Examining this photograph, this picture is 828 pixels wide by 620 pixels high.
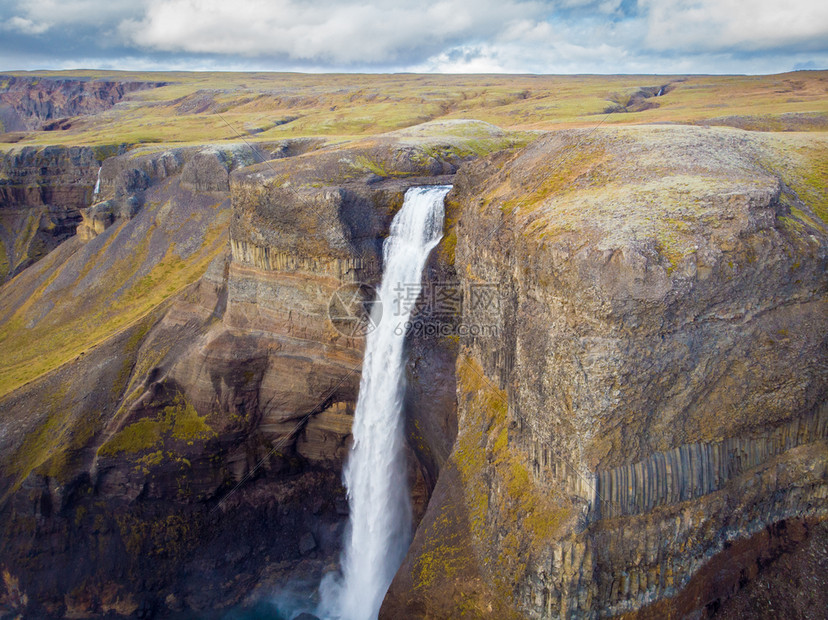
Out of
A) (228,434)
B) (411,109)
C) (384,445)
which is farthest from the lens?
(411,109)

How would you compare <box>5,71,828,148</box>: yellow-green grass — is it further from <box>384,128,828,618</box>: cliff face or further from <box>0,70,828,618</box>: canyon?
<box>384,128,828,618</box>: cliff face

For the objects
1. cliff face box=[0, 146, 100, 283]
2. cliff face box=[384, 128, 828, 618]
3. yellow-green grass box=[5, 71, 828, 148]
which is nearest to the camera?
cliff face box=[384, 128, 828, 618]

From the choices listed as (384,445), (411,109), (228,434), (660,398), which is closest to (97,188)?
(411,109)

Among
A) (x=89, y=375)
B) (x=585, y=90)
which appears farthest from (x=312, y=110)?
(x=89, y=375)

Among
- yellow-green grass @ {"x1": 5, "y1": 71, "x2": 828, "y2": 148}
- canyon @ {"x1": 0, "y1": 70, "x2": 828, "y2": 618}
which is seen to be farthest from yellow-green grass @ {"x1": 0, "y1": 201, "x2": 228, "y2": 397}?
yellow-green grass @ {"x1": 5, "y1": 71, "x2": 828, "y2": 148}

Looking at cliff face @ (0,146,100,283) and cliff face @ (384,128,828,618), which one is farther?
cliff face @ (0,146,100,283)

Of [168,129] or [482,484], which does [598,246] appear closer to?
[482,484]

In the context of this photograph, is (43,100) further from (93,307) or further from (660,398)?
(660,398)

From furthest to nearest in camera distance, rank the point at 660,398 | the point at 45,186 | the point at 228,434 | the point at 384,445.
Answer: the point at 45,186 → the point at 228,434 → the point at 384,445 → the point at 660,398
